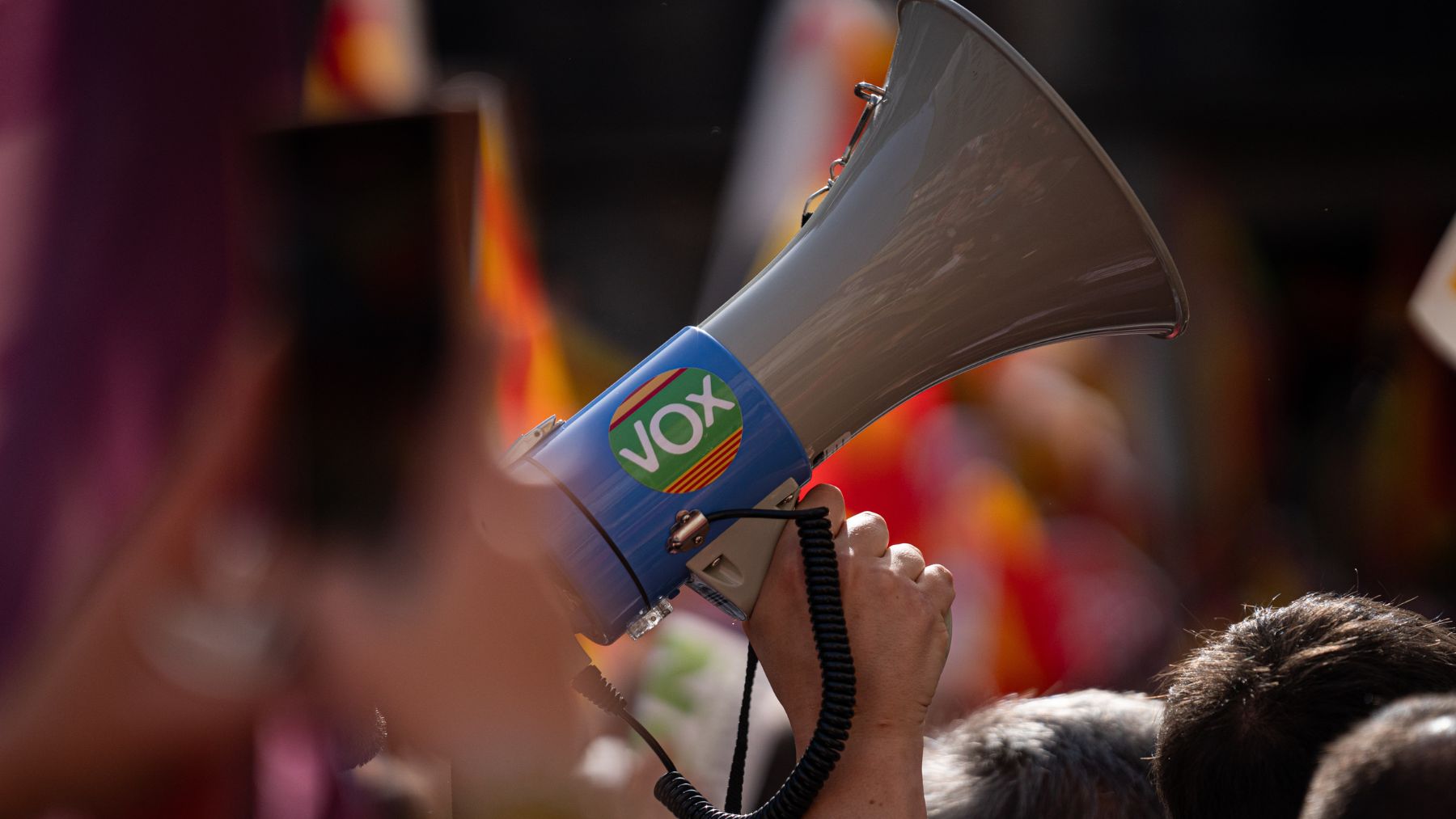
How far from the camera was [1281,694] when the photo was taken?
1.24 meters

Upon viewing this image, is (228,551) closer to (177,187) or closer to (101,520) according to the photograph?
(101,520)

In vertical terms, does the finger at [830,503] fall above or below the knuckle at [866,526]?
above

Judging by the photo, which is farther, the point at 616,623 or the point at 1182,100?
the point at 1182,100

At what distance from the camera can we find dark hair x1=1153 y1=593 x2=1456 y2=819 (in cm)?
120

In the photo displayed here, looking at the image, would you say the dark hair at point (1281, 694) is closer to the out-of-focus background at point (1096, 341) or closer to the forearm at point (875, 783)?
the forearm at point (875, 783)

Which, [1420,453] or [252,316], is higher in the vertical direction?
[252,316]

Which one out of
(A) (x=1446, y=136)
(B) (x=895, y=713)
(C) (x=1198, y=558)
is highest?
(A) (x=1446, y=136)

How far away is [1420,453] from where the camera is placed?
5988 mm

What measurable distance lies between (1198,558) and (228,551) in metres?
5.42

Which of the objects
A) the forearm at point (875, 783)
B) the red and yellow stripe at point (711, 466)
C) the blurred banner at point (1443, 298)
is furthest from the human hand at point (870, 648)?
the blurred banner at point (1443, 298)

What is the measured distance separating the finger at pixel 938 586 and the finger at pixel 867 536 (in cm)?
6

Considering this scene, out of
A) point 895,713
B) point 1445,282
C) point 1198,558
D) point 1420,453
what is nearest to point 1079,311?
point 895,713

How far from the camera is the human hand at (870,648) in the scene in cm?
141

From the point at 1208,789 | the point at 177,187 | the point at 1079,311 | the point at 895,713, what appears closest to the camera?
the point at 1208,789
